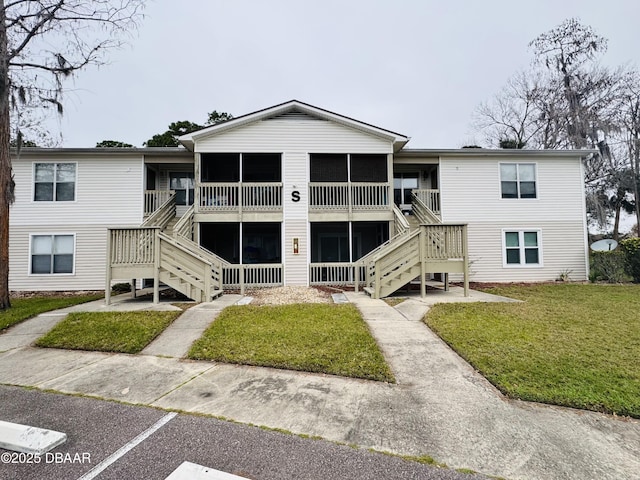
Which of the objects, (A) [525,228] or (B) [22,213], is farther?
(A) [525,228]

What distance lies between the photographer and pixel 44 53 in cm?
981

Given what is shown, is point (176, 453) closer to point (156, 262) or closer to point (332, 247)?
point (156, 262)

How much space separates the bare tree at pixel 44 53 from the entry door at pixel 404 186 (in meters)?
11.7

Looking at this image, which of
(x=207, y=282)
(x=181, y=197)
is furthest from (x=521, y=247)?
(x=181, y=197)

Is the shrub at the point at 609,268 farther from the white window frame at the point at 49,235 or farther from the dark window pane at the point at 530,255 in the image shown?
the white window frame at the point at 49,235

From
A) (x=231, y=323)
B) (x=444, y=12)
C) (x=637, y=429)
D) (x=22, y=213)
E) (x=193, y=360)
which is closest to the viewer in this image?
(x=637, y=429)

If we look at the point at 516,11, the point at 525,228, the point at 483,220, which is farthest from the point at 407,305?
the point at 516,11

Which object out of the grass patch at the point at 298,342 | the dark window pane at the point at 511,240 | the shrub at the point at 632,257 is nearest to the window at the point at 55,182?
the grass patch at the point at 298,342

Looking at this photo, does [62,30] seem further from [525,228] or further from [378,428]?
[525,228]

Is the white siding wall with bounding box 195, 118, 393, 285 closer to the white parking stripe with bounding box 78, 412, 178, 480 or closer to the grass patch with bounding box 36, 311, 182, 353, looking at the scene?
the grass patch with bounding box 36, 311, 182, 353

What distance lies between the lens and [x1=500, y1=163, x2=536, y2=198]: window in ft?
43.7

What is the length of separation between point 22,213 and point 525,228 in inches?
797

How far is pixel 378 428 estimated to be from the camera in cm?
288

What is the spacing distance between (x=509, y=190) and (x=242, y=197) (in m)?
11.2
